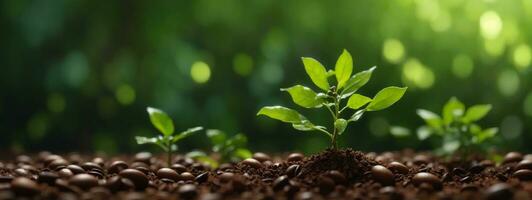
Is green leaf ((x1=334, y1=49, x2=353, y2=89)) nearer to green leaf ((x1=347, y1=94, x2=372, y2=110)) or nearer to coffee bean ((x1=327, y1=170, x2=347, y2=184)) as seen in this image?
green leaf ((x1=347, y1=94, x2=372, y2=110))

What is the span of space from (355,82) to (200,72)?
1851 millimetres

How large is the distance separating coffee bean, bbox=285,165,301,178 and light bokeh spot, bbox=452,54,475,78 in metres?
2.12

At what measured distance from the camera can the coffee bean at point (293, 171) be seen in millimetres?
1337

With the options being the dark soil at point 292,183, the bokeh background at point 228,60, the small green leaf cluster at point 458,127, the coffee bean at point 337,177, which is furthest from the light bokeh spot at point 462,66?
the coffee bean at point 337,177

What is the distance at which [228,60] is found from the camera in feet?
10.3

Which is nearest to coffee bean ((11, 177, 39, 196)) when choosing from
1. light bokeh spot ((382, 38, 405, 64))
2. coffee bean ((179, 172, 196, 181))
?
coffee bean ((179, 172, 196, 181))

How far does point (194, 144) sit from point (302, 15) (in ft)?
3.11

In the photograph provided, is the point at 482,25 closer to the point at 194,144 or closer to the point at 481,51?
the point at 481,51

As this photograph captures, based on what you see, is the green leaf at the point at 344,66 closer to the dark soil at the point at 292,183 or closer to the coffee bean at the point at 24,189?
the dark soil at the point at 292,183

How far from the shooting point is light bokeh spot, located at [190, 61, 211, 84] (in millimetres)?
3088

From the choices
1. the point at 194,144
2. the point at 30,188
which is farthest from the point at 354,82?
the point at 194,144

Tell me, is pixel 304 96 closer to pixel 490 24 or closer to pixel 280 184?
pixel 280 184

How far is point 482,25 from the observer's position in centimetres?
311

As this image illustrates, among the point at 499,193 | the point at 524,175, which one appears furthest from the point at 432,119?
the point at 499,193
